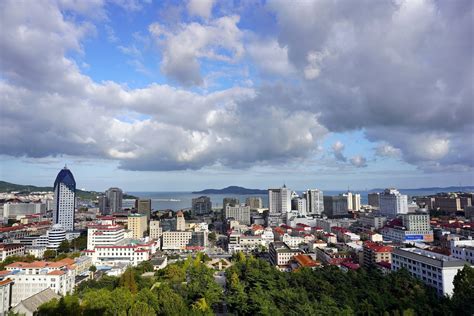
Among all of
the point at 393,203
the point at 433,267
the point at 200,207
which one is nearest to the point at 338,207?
the point at 393,203

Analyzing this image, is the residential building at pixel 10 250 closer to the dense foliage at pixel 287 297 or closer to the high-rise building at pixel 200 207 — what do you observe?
the dense foliage at pixel 287 297

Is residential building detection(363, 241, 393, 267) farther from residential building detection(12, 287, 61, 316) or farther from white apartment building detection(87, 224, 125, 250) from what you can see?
white apartment building detection(87, 224, 125, 250)

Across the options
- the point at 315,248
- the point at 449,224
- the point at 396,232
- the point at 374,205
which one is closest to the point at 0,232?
the point at 315,248

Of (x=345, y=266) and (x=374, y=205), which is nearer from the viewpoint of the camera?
(x=345, y=266)

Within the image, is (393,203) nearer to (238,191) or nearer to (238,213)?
(238,213)

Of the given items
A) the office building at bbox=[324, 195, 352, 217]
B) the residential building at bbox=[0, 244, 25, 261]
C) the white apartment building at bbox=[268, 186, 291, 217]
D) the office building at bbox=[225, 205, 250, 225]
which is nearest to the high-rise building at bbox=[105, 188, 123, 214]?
the office building at bbox=[225, 205, 250, 225]

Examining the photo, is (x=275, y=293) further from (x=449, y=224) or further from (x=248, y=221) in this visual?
(x=248, y=221)

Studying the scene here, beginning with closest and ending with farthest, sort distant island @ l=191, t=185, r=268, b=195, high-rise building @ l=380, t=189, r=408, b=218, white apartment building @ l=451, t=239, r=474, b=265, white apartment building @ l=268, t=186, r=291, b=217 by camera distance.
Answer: white apartment building @ l=451, t=239, r=474, b=265 < high-rise building @ l=380, t=189, r=408, b=218 < white apartment building @ l=268, t=186, r=291, b=217 < distant island @ l=191, t=185, r=268, b=195
